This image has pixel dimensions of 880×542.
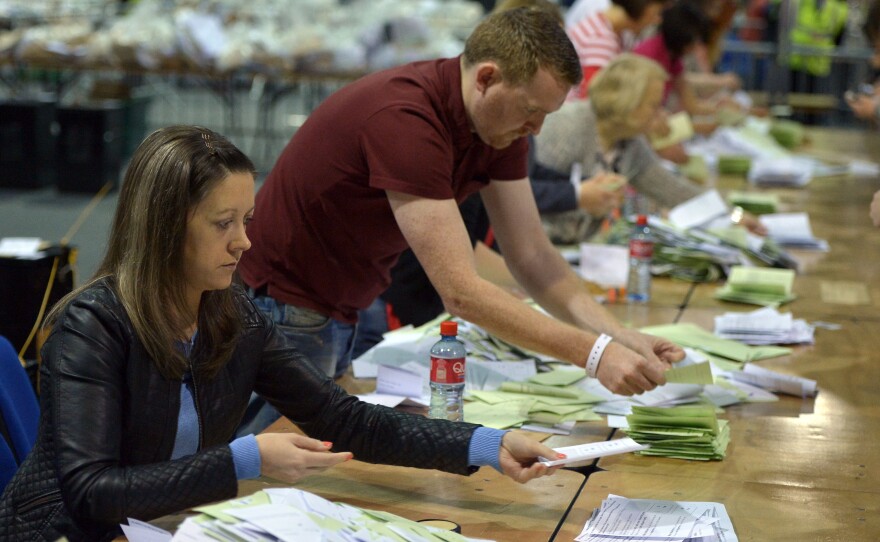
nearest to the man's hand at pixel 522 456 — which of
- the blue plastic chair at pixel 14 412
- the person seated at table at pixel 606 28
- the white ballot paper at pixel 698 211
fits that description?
the blue plastic chair at pixel 14 412

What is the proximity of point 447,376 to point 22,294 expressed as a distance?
60.7 inches

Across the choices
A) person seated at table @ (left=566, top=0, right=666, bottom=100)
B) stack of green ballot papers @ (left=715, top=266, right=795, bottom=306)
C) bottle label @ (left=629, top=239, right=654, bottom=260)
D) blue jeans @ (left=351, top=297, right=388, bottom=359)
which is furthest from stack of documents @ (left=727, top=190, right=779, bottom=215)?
blue jeans @ (left=351, top=297, right=388, bottom=359)

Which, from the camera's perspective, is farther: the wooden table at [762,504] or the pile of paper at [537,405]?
the pile of paper at [537,405]

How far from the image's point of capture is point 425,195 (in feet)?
7.45

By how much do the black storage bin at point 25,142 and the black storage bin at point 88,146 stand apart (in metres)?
0.27

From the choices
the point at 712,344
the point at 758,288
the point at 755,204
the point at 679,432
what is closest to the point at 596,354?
the point at 679,432

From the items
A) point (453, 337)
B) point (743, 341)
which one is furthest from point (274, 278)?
point (743, 341)

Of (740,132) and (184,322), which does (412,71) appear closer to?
(184,322)

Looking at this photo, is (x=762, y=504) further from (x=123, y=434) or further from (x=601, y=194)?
(x=601, y=194)

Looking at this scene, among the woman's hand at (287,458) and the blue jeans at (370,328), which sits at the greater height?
the woman's hand at (287,458)

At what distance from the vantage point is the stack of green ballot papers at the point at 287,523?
4.58 ft

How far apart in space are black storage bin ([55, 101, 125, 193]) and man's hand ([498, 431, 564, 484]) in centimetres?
651

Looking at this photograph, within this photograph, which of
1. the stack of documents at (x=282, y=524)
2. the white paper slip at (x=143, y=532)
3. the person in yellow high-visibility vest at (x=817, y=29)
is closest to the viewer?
the stack of documents at (x=282, y=524)

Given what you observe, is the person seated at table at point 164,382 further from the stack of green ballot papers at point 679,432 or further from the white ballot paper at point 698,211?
the white ballot paper at point 698,211
